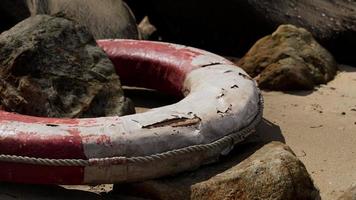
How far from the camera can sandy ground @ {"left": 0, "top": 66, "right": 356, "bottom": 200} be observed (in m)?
2.91

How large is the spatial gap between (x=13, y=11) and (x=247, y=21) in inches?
59.8

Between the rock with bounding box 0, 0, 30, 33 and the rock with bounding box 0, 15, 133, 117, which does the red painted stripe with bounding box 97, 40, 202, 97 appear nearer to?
the rock with bounding box 0, 15, 133, 117

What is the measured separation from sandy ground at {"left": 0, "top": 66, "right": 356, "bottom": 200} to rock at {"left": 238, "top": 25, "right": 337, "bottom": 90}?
0.07 m

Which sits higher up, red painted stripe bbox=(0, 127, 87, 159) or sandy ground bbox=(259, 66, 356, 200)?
red painted stripe bbox=(0, 127, 87, 159)

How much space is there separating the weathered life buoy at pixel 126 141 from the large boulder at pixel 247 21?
1747 millimetres

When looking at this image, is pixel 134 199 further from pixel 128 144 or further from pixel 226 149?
pixel 226 149

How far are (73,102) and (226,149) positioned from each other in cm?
76

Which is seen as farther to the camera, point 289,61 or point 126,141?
point 289,61

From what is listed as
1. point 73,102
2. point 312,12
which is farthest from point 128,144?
point 312,12

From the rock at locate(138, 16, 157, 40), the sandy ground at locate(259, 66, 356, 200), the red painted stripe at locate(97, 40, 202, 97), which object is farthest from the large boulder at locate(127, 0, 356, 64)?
the red painted stripe at locate(97, 40, 202, 97)

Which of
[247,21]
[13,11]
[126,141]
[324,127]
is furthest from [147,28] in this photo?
[126,141]

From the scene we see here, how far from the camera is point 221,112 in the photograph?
306 centimetres

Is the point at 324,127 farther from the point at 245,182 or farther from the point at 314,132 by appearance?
the point at 245,182

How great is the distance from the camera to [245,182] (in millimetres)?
2727
